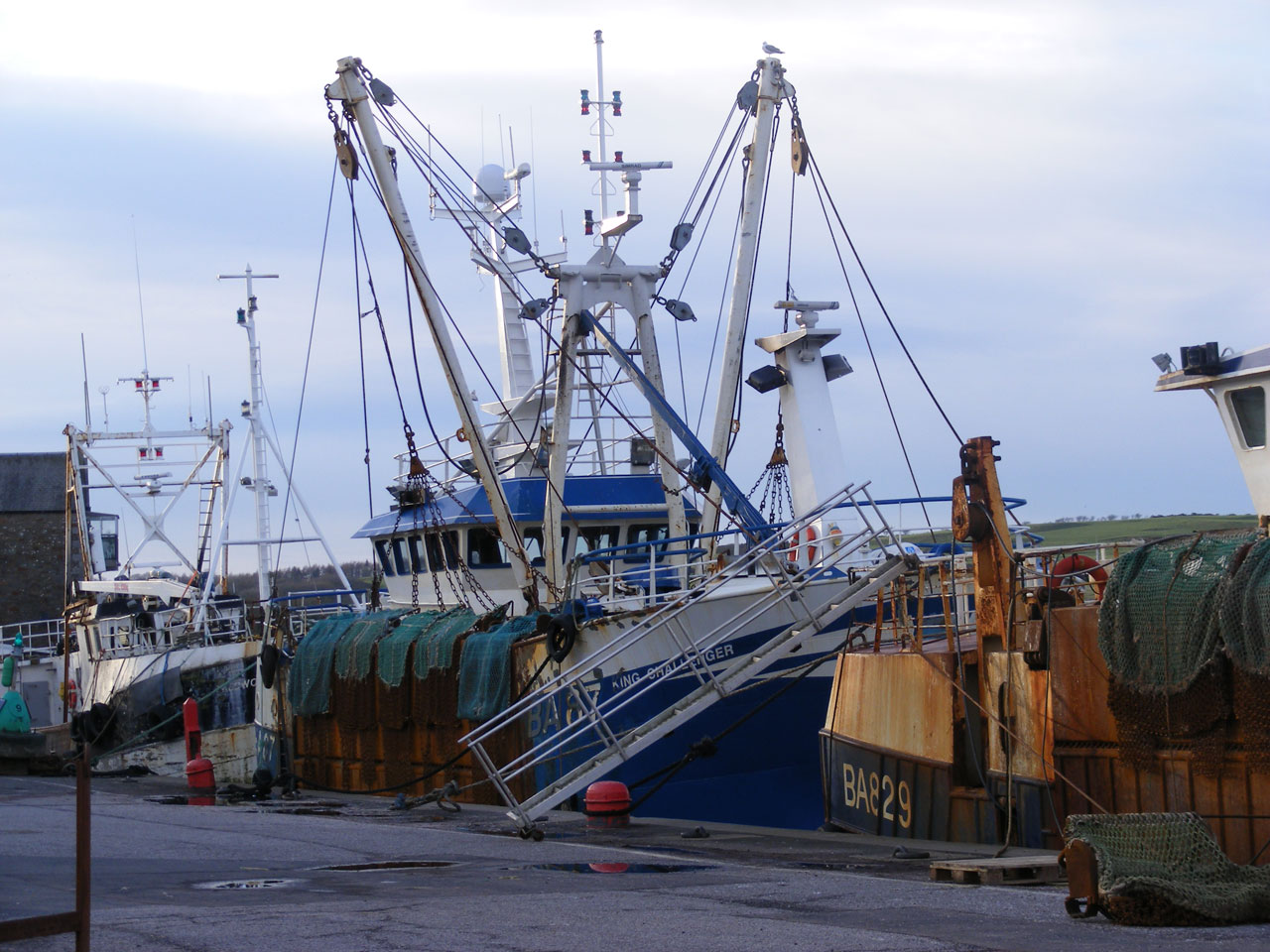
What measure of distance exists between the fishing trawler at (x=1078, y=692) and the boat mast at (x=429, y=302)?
6495 millimetres

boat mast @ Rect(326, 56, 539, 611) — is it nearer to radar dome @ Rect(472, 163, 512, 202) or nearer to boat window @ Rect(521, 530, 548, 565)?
boat window @ Rect(521, 530, 548, 565)

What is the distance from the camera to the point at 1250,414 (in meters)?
12.2

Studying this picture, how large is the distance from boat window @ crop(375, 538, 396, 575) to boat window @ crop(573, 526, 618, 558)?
4537 millimetres

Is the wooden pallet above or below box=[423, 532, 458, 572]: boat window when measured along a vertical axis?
below

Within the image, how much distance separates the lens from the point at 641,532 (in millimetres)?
21297

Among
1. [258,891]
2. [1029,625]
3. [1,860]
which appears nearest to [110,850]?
[1,860]

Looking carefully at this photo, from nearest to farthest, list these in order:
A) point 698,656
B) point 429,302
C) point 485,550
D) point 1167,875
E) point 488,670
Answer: point 1167,875 → point 698,656 → point 488,670 → point 429,302 → point 485,550

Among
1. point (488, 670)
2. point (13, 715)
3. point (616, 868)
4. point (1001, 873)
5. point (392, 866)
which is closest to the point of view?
point (1001, 873)

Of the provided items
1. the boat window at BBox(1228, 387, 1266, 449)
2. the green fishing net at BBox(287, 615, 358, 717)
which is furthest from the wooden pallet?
the green fishing net at BBox(287, 615, 358, 717)

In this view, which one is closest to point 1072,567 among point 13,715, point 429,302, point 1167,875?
point 1167,875

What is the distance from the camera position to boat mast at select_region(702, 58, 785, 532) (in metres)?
19.6

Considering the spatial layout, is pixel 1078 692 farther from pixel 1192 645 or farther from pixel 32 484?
pixel 32 484

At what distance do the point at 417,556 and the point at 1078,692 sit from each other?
46.0 feet

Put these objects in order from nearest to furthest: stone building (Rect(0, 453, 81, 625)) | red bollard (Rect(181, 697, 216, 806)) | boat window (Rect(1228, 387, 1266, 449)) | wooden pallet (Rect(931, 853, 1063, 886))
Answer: wooden pallet (Rect(931, 853, 1063, 886)) → boat window (Rect(1228, 387, 1266, 449)) → red bollard (Rect(181, 697, 216, 806)) → stone building (Rect(0, 453, 81, 625))
